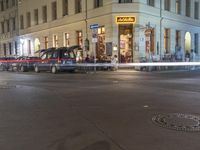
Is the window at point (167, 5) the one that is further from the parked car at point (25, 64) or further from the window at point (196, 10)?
the parked car at point (25, 64)

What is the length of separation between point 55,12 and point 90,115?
3539 cm

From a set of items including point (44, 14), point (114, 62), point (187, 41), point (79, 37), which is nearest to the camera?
point (114, 62)

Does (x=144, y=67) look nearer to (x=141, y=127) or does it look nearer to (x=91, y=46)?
(x=91, y=46)

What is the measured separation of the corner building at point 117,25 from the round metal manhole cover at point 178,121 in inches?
788

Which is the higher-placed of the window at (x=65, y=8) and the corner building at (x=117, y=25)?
the window at (x=65, y=8)

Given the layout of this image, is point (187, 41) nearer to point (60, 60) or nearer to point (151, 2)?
point (151, 2)

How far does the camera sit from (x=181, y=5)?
4019 centimetres

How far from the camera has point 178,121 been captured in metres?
7.50

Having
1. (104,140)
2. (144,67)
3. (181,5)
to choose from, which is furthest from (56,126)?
(181,5)

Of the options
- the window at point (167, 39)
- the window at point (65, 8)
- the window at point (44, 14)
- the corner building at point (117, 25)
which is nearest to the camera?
the corner building at point (117, 25)

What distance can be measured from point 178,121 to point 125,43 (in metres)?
25.7

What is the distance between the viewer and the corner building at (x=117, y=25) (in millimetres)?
32281

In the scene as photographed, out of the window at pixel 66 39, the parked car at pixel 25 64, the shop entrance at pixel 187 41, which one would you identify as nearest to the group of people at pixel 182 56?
the shop entrance at pixel 187 41

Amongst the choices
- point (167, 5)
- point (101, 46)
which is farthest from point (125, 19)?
point (167, 5)
